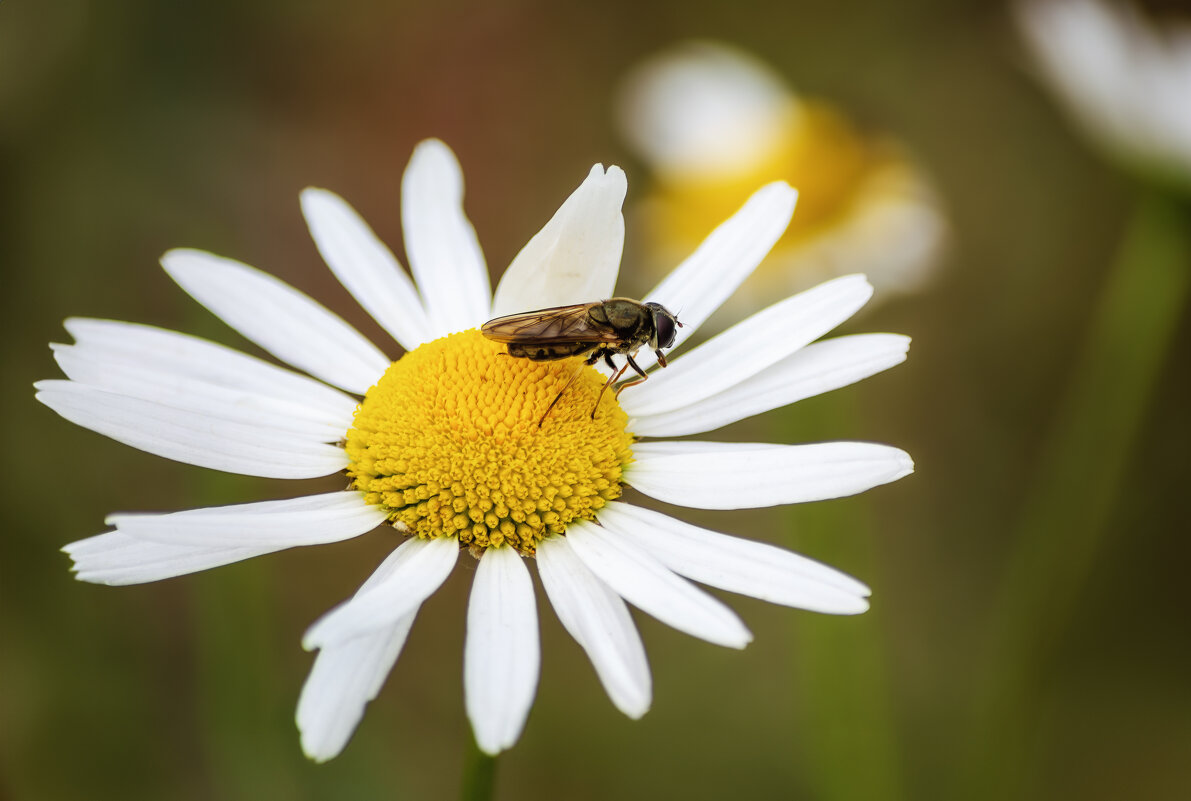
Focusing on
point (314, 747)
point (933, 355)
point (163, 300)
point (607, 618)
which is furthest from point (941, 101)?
point (314, 747)

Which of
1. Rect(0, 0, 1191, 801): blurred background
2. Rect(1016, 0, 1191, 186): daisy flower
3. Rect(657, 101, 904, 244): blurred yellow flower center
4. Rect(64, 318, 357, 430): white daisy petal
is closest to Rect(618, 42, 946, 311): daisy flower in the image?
Rect(657, 101, 904, 244): blurred yellow flower center

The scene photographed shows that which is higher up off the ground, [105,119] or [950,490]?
[105,119]

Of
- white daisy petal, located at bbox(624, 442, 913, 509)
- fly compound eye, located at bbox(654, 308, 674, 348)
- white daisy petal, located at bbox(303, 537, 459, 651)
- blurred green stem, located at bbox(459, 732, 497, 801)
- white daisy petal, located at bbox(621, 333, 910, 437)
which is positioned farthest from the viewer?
fly compound eye, located at bbox(654, 308, 674, 348)

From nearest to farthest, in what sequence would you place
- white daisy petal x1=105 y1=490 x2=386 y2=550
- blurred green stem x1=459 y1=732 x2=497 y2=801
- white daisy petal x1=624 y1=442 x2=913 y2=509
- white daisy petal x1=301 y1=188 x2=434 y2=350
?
white daisy petal x1=105 y1=490 x2=386 y2=550
blurred green stem x1=459 y1=732 x2=497 y2=801
white daisy petal x1=624 y1=442 x2=913 y2=509
white daisy petal x1=301 y1=188 x2=434 y2=350

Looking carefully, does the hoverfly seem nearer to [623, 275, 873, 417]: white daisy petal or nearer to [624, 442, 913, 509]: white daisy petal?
Result: [623, 275, 873, 417]: white daisy petal

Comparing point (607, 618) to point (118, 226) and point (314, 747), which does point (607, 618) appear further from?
point (118, 226)

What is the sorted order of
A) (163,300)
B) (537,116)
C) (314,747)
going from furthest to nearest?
1. (537,116)
2. (163,300)
3. (314,747)

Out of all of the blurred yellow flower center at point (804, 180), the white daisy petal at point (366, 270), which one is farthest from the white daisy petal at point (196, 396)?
the blurred yellow flower center at point (804, 180)

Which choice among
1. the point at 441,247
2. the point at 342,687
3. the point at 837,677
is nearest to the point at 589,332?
the point at 441,247
